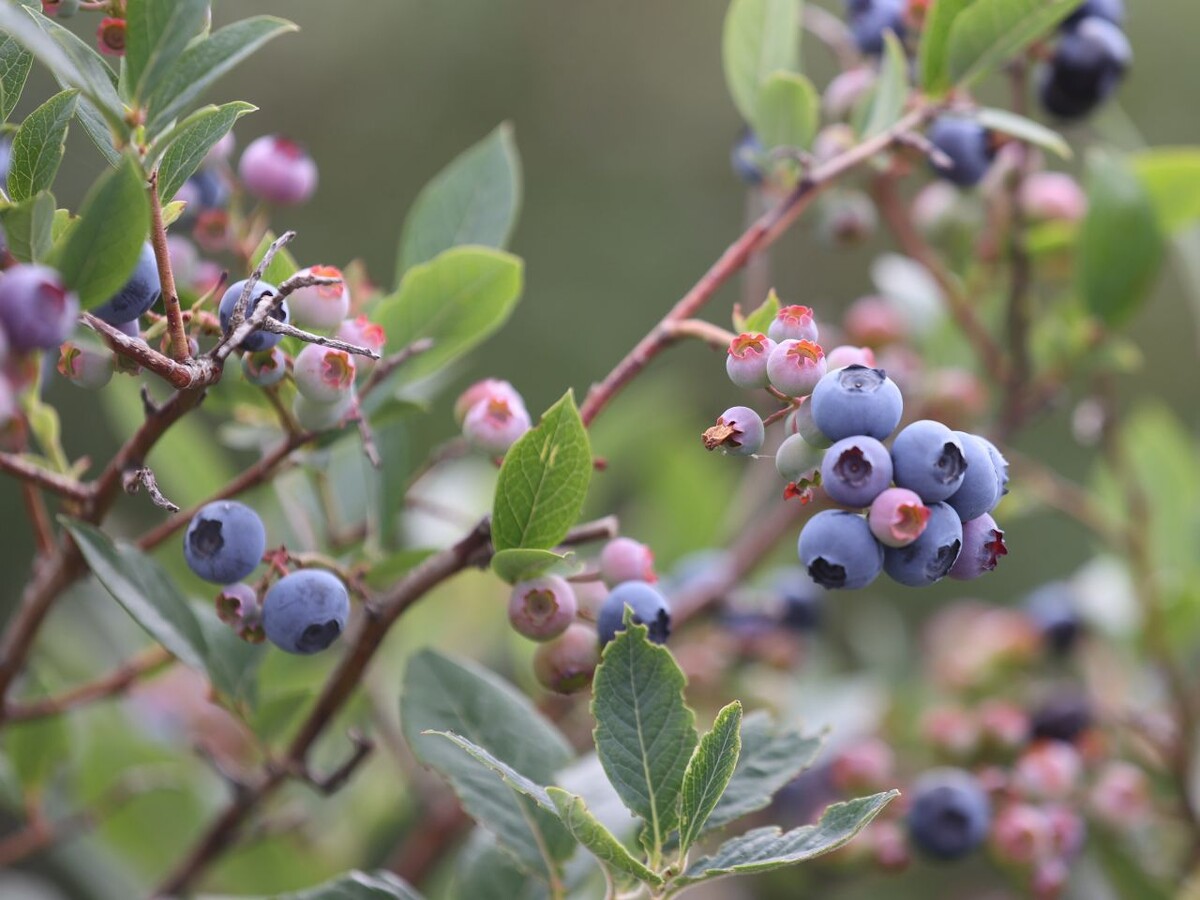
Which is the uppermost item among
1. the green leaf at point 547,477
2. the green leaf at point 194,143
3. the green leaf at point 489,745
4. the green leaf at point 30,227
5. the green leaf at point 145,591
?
the green leaf at point 194,143

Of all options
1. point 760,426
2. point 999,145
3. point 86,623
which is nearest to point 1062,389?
point 999,145

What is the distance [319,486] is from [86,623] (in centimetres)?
72

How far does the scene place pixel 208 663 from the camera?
29.5 inches

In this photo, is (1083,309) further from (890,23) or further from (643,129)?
(643,129)

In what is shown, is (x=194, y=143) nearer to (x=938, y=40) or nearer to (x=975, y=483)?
(x=975, y=483)

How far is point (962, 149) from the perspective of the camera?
3.19 ft

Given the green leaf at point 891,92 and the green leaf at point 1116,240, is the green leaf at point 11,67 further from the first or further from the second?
the green leaf at point 1116,240

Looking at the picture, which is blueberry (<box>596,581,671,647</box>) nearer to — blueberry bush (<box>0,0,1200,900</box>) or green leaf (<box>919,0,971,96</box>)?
blueberry bush (<box>0,0,1200,900</box>)

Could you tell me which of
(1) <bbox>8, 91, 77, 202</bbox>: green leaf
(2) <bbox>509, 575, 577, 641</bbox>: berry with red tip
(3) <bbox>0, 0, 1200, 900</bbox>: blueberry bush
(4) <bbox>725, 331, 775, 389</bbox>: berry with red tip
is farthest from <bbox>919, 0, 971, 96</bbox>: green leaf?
(1) <bbox>8, 91, 77, 202</bbox>: green leaf

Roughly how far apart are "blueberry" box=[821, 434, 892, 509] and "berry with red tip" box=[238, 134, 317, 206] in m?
0.47

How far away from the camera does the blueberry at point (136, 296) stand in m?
0.59

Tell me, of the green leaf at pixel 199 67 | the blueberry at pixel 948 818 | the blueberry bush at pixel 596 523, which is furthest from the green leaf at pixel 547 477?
the blueberry at pixel 948 818

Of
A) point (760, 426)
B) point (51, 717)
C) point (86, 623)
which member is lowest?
point (86, 623)

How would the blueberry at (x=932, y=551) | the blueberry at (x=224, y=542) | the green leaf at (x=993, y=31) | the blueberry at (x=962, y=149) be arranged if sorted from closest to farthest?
the blueberry at (x=932, y=551), the blueberry at (x=224, y=542), the green leaf at (x=993, y=31), the blueberry at (x=962, y=149)
